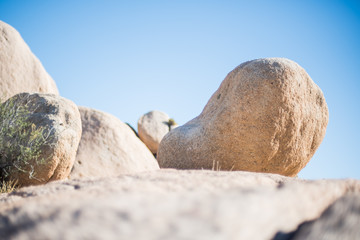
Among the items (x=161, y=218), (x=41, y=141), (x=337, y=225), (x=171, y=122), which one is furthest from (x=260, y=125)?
(x=171, y=122)

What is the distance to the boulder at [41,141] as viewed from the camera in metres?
4.59

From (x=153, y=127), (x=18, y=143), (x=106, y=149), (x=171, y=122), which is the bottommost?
(x=153, y=127)

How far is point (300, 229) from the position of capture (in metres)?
0.83

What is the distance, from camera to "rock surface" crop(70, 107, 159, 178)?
252 inches

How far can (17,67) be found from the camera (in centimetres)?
637

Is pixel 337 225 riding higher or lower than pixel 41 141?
higher

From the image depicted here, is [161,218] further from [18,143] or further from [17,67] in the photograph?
[17,67]

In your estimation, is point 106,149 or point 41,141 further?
A: point 106,149

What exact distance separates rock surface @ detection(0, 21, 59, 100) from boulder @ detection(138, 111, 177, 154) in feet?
32.1

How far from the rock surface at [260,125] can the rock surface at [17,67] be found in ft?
14.7

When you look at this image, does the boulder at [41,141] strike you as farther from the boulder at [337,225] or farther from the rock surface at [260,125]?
the boulder at [337,225]

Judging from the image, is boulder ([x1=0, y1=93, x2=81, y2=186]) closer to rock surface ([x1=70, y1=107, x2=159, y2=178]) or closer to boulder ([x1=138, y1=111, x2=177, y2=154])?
rock surface ([x1=70, y1=107, x2=159, y2=178])

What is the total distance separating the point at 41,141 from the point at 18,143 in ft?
1.55

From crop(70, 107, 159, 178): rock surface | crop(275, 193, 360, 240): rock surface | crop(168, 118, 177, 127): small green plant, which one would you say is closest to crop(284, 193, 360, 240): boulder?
crop(275, 193, 360, 240): rock surface
